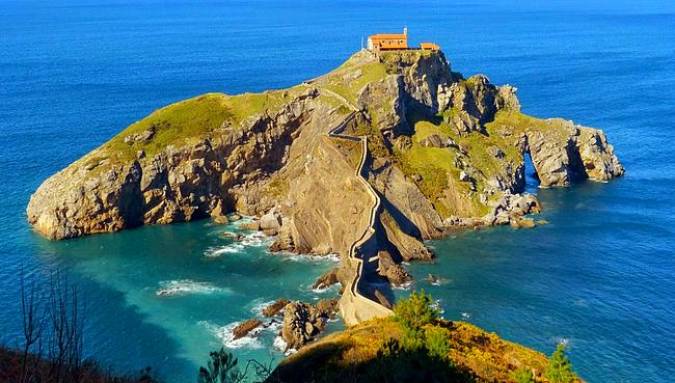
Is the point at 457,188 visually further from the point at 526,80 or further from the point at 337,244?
the point at 526,80

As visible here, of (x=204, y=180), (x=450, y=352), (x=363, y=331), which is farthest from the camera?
(x=204, y=180)

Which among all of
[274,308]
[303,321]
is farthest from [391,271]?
[303,321]

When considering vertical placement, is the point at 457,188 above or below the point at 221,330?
above

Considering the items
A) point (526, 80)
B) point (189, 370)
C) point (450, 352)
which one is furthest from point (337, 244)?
point (526, 80)

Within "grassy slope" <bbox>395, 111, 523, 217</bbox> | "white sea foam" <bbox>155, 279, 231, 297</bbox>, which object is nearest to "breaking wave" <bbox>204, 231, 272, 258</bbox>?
"white sea foam" <bbox>155, 279, 231, 297</bbox>

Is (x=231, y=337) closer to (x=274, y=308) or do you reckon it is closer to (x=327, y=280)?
(x=274, y=308)

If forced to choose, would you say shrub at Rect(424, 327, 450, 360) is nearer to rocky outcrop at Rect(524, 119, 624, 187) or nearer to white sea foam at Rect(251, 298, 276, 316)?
white sea foam at Rect(251, 298, 276, 316)
